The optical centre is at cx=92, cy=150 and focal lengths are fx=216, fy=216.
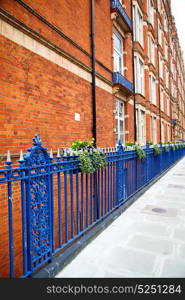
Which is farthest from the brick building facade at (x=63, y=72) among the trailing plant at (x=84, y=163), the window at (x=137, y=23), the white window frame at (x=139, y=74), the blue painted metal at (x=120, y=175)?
the blue painted metal at (x=120, y=175)

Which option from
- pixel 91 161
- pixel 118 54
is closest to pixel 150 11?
pixel 118 54

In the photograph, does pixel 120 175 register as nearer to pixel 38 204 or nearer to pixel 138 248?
pixel 138 248

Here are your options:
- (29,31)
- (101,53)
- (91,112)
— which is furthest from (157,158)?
(29,31)

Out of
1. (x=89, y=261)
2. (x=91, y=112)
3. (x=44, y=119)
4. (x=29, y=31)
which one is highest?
(x=29, y=31)

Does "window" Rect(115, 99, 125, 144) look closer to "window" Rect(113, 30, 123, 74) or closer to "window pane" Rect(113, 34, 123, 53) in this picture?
"window" Rect(113, 30, 123, 74)

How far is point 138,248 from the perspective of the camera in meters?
3.47

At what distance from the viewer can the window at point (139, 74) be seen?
520 inches

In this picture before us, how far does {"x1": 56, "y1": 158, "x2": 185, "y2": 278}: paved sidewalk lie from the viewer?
283 centimetres

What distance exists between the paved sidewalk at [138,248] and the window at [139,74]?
31.9ft

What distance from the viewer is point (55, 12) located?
18.9 ft

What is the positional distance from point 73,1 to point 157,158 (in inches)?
297

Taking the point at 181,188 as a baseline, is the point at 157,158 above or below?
above

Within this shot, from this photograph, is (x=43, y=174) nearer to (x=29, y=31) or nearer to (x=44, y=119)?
(x=44, y=119)

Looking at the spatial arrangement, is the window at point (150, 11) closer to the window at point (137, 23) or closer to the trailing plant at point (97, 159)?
the window at point (137, 23)
